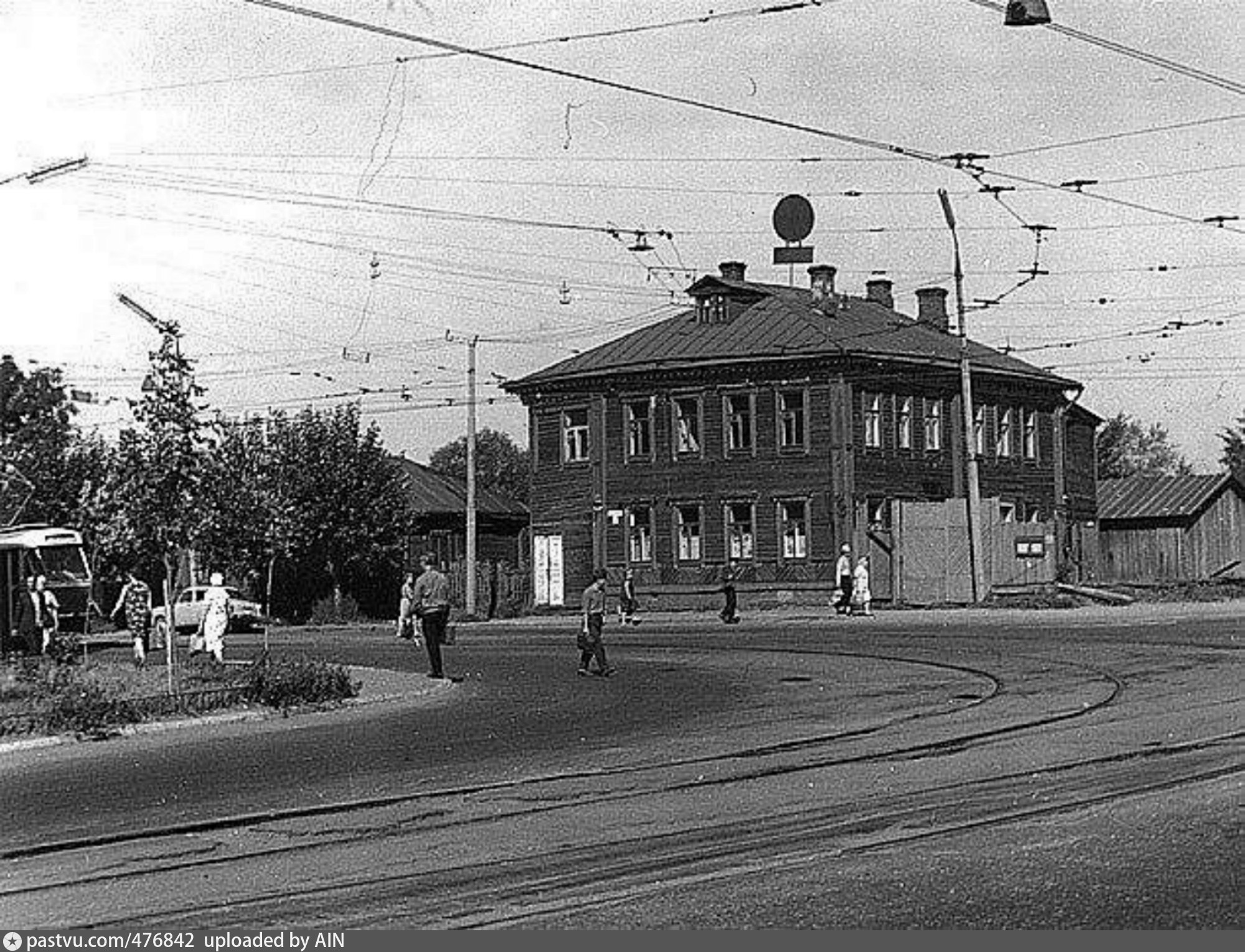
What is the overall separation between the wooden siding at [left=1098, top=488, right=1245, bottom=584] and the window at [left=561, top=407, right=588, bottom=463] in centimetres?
2010

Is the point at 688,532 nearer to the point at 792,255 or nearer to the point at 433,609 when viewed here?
the point at 792,255

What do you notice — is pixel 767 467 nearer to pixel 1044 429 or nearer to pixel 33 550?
pixel 1044 429

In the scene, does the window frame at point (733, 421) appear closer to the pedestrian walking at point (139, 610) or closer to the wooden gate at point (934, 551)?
the wooden gate at point (934, 551)

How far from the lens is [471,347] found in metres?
59.7

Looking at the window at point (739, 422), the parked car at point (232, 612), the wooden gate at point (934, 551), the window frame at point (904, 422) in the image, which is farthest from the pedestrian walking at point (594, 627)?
the window frame at point (904, 422)

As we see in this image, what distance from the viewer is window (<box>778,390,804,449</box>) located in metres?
61.1

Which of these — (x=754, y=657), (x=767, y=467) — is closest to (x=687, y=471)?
(x=767, y=467)

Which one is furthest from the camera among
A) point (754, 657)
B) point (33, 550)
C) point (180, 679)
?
point (33, 550)

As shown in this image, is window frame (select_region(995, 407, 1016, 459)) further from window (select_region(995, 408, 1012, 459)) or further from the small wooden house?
the small wooden house

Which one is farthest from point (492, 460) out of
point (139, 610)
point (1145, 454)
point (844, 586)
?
point (139, 610)

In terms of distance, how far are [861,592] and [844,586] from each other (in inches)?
28.7

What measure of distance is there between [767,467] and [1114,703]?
39.5 meters

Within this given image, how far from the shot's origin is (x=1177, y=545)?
72.6 metres

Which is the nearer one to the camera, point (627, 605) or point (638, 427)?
point (627, 605)
